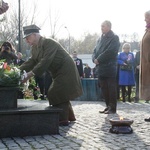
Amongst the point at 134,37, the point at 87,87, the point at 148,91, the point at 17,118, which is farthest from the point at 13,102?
the point at 134,37

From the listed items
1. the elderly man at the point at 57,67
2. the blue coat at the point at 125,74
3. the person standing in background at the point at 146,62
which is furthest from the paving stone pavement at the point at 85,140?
the blue coat at the point at 125,74

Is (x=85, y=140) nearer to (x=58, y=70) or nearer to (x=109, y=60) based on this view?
(x=58, y=70)

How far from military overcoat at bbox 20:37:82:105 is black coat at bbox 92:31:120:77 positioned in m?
1.53

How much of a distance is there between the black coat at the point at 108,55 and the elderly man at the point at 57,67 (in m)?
1.53

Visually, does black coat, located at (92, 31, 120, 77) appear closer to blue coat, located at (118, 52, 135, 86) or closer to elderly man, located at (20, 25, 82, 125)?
elderly man, located at (20, 25, 82, 125)

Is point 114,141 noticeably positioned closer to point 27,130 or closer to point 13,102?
point 27,130

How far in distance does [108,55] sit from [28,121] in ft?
9.57

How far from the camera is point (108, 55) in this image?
294 inches

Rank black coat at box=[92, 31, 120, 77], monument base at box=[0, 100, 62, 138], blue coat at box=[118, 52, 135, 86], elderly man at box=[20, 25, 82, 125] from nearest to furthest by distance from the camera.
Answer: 1. monument base at box=[0, 100, 62, 138]
2. elderly man at box=[20, 25, 82, 125]
3. black coat at box=[92, 31, 120, 77]
4. blue coat at box=[118, 52, 135, 86]

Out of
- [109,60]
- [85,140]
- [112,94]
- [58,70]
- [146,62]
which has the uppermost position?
[109,60]

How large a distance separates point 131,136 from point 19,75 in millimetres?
1827

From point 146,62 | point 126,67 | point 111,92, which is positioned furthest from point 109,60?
point 126,67

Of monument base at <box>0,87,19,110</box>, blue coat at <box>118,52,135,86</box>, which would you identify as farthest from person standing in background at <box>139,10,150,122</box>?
blue coat at <box>118,52,135,86</box>

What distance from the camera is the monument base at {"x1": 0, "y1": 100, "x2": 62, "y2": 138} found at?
4984 mm
